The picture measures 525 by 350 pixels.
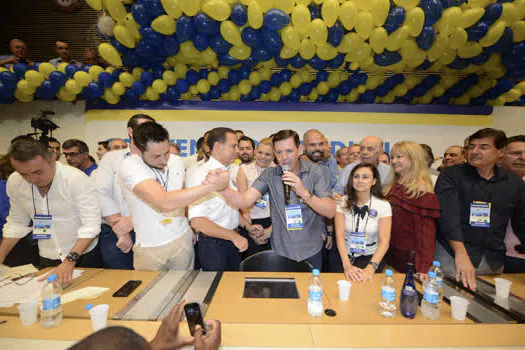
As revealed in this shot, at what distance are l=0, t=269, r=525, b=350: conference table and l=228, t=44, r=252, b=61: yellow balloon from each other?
11.6 feet

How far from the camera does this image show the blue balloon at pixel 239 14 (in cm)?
352

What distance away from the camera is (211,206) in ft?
6.97

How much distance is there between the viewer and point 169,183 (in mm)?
2027

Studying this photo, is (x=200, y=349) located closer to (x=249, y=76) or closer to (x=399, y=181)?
(x=399, y=181)

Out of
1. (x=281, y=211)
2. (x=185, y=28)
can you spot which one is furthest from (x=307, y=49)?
(x=281, y=211)

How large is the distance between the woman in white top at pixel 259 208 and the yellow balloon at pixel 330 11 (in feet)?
6.59

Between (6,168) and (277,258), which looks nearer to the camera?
(277,258)

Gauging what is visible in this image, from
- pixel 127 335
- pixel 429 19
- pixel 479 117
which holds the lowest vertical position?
pixel 127 335

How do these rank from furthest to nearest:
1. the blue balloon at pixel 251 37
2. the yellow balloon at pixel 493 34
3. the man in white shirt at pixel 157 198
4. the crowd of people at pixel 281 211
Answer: the blue balloon at pixel 251 37
the yellow balloon at pixel 493 34
the crowd of people at pixel 281 211
the man in white shirt at pixel 157 198

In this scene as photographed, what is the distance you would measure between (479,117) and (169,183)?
6.18 meters

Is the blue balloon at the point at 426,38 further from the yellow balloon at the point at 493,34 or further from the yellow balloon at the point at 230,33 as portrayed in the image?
the yellow balloon at the point at 230,33

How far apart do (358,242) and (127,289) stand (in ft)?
5.78

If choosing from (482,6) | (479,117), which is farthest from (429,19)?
(479,117)

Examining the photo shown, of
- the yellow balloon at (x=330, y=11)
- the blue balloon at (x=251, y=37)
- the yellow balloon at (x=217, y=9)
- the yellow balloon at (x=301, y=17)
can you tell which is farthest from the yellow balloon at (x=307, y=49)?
the yellow balloon at (x=217, y=9)
